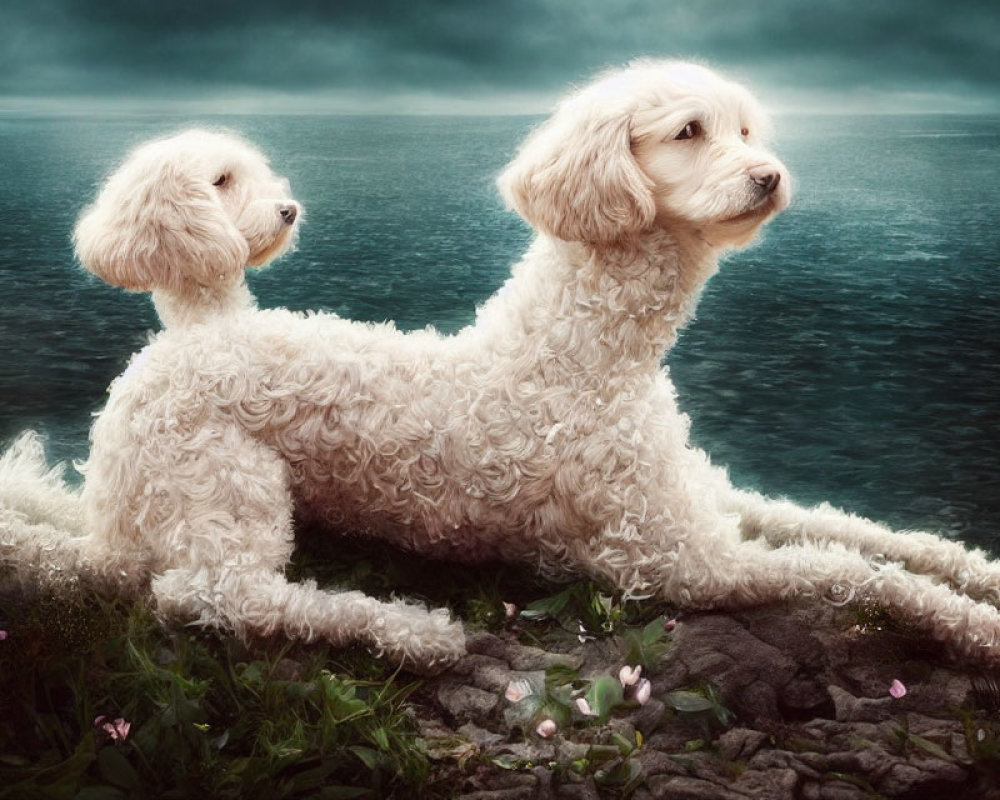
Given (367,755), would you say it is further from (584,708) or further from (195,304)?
(195,304)

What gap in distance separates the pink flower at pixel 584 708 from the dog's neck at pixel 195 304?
174cm

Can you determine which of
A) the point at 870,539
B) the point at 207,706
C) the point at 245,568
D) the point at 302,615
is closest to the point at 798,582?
the point at 870,539

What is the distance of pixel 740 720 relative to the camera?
3301 millimetres

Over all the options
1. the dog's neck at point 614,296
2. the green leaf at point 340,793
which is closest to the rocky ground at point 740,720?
the green leaf at point 340,793

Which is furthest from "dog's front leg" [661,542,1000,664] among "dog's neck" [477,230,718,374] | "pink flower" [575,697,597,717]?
"dog's neck" [477,230,718,374]

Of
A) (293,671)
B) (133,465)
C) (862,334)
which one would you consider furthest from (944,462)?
(133,465)

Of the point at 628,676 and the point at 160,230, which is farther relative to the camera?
the point at 160,230

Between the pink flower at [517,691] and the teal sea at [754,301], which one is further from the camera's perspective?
the teal sea at [754,301]

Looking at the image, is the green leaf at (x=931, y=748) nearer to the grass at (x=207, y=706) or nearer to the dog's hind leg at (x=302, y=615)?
the grass at (x=207, y=706)

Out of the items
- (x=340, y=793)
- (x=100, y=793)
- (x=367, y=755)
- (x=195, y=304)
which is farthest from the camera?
(x=195, y=304)

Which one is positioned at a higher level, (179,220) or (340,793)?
(179,220)

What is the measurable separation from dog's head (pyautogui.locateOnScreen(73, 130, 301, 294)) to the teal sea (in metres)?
0.39

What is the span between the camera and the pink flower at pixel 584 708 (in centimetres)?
325

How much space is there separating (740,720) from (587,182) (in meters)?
1.68
